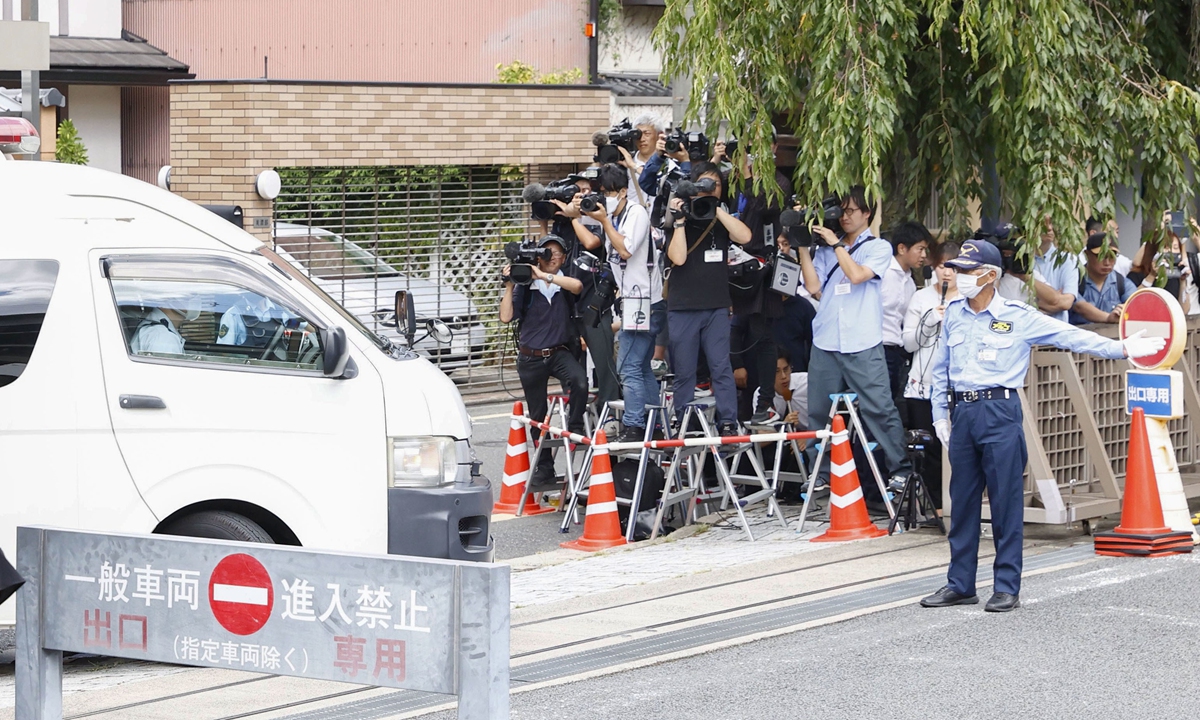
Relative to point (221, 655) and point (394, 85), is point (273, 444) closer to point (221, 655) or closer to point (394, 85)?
point (221, 655)

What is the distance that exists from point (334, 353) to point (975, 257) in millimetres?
3299

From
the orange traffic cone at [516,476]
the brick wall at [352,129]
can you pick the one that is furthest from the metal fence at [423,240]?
the orange traffic cone at [516,476]

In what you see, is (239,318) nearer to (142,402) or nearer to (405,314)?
(142,402)

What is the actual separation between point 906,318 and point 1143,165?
190 centimetres

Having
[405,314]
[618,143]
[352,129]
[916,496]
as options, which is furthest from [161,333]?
[352,129]

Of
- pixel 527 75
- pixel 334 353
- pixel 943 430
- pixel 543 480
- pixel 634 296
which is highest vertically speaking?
pixel 527 75

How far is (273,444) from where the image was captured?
289 inches

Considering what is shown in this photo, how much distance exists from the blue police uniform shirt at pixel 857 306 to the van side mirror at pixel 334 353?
13.6 ft

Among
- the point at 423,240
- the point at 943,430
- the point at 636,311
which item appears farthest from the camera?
the point at 423,240

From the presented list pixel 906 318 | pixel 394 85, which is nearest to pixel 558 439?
pixel 906 318

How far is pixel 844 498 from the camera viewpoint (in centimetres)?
1007

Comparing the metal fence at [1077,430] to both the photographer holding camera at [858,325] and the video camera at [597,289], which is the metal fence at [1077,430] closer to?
the photographer holding camera at [858,325]

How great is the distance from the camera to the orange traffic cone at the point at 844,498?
10.0 meters

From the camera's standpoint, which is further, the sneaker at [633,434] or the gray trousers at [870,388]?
the sneaker at [633,434]
